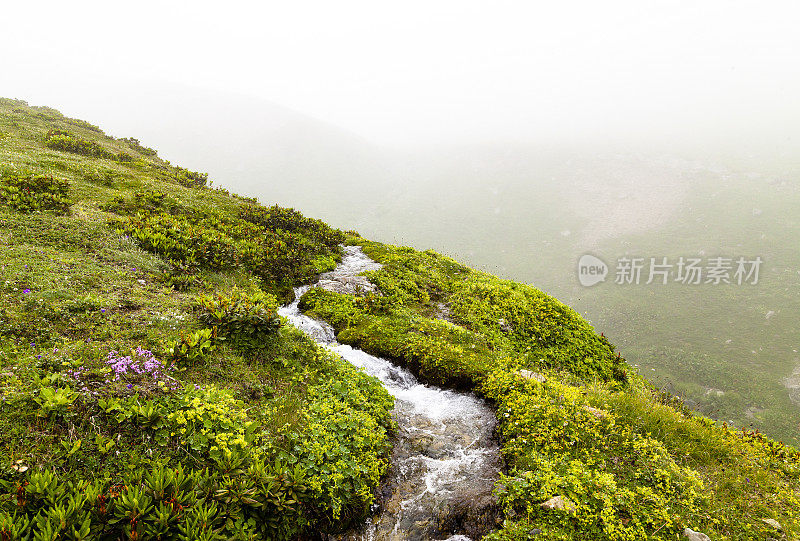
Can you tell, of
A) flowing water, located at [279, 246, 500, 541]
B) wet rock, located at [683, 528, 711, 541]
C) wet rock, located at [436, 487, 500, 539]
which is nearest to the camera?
wet rock, located at [683, 528, 711, 541]

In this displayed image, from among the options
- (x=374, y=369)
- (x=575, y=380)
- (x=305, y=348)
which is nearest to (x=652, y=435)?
(x=575, y=380)

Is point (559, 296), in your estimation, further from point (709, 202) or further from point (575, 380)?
point (575, 380)

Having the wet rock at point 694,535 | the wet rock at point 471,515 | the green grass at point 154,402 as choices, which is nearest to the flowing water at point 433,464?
the wet rock at point 471,515

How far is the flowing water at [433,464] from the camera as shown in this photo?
7031mm

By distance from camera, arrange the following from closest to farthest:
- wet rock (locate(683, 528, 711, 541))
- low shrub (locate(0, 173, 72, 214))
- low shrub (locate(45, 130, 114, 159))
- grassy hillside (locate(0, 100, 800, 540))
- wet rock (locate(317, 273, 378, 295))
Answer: grassy hillside (locate(0, 100, 800, 540)) → wet rock (locate(683, 528, 711, 541)) → low shrub (locate(0, 173, 72, 214)) → wet rock (locate(317, 273, 378, 295)) → low shrub (locate(45, 130, 114, 159))

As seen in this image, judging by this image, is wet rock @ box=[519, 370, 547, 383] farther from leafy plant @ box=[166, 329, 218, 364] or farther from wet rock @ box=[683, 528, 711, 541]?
leafy plant @ box=[166, 329, 218, 364]

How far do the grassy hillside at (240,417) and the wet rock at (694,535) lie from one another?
18cm

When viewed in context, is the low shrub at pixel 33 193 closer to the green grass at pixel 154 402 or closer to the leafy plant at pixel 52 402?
the green grass at pixel 154 402

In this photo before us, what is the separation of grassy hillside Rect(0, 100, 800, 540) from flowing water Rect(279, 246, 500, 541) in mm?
410

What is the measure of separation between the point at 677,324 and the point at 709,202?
44889mm

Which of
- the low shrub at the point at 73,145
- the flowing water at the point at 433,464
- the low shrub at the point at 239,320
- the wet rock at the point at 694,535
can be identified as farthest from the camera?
the low shrub at the point at 73,145

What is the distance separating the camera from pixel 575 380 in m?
12.2

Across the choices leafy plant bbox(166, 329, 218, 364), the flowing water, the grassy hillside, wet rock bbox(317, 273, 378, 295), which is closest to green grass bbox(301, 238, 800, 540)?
the grassy hillside

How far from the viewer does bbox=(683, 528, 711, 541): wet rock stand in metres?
6.40
